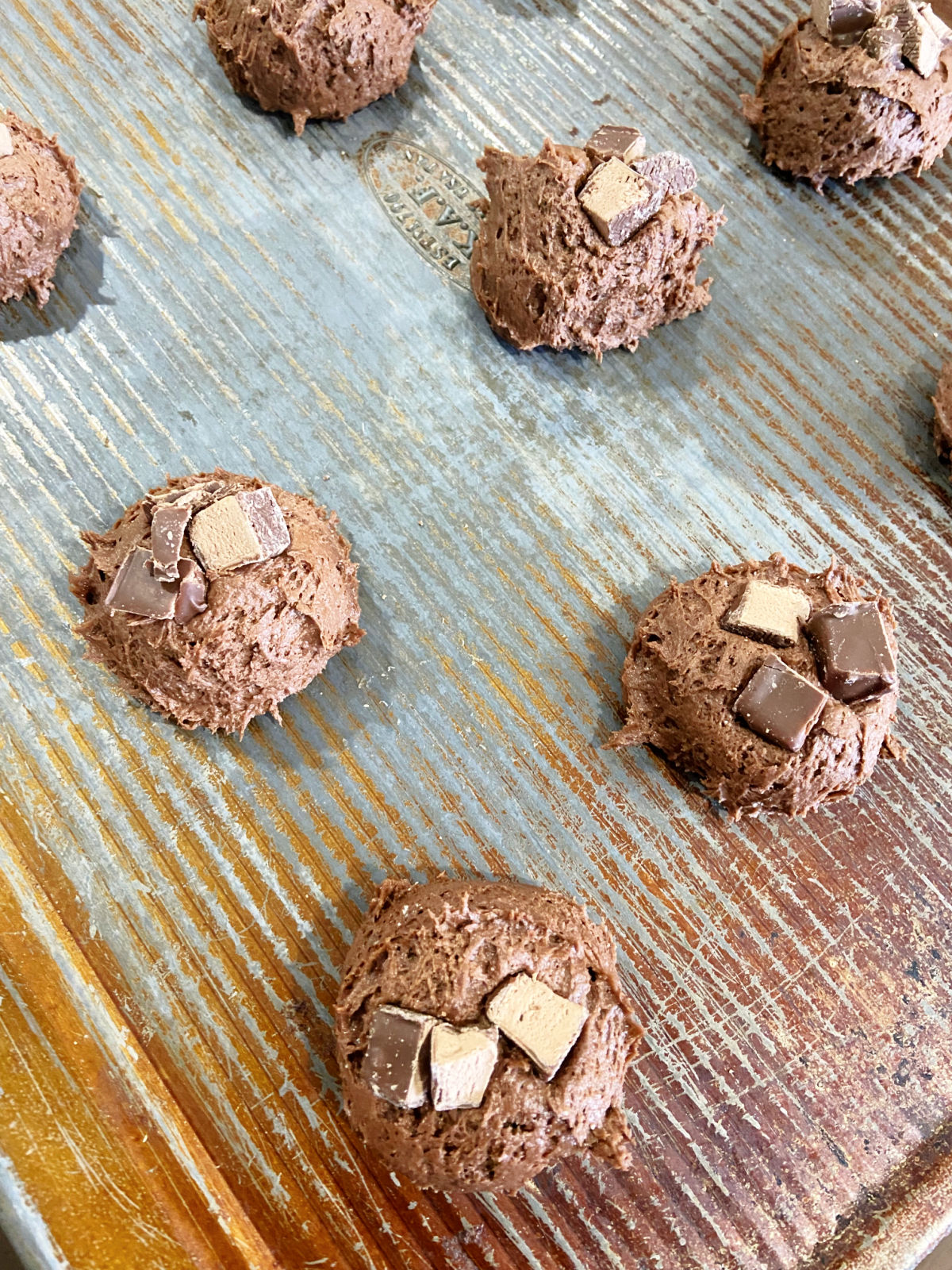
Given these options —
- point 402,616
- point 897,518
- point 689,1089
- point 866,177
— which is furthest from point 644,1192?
point 866,177

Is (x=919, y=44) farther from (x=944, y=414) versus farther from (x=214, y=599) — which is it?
(x=214, y=599)

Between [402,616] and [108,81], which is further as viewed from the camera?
[108,81]

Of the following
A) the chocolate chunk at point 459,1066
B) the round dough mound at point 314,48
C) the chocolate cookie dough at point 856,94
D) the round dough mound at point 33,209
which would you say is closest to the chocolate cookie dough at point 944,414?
the chocolate cookie dough at point 856,94

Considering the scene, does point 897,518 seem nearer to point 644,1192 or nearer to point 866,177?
point 866,177

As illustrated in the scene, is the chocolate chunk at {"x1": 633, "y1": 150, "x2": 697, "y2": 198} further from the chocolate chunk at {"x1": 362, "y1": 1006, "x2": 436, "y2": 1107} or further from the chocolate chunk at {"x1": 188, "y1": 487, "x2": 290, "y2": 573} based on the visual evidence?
the chocolate chunk at {"x1": 362, "y1": 1006, "x2": 436, "y2": 1107}

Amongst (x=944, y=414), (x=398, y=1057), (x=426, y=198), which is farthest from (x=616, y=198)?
(x=398, y=1057)

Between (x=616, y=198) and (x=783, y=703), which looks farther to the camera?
(x=616, y=198)

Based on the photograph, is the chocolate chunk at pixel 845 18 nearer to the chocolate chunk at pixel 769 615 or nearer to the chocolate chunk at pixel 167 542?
the chocolate chunk at pixel 769 615
